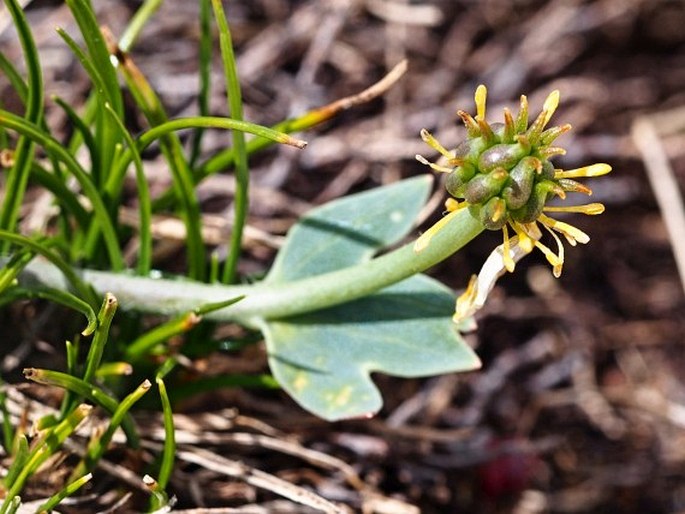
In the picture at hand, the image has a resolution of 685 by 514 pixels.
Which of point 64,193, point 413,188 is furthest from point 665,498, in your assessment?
point 64,193

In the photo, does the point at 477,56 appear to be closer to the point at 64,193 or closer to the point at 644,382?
the point at 644,382

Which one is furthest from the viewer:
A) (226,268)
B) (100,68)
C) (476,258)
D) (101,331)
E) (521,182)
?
(476,258)

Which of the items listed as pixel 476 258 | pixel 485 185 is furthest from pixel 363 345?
pixel 476 258

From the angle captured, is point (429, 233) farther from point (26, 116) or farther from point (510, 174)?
point (26, 116)

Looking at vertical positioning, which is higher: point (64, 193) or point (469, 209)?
point (64, 193)

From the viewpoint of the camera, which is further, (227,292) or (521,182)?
(227,292)

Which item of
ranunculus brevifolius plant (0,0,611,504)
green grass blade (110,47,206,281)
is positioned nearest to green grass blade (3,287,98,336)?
ranunculus brevifolius plant (0,0,611,504)

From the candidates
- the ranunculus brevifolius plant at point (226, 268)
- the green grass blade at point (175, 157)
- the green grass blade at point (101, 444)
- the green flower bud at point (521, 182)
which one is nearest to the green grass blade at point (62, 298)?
the ranunculus brevifolius plant at point (226, 268)
